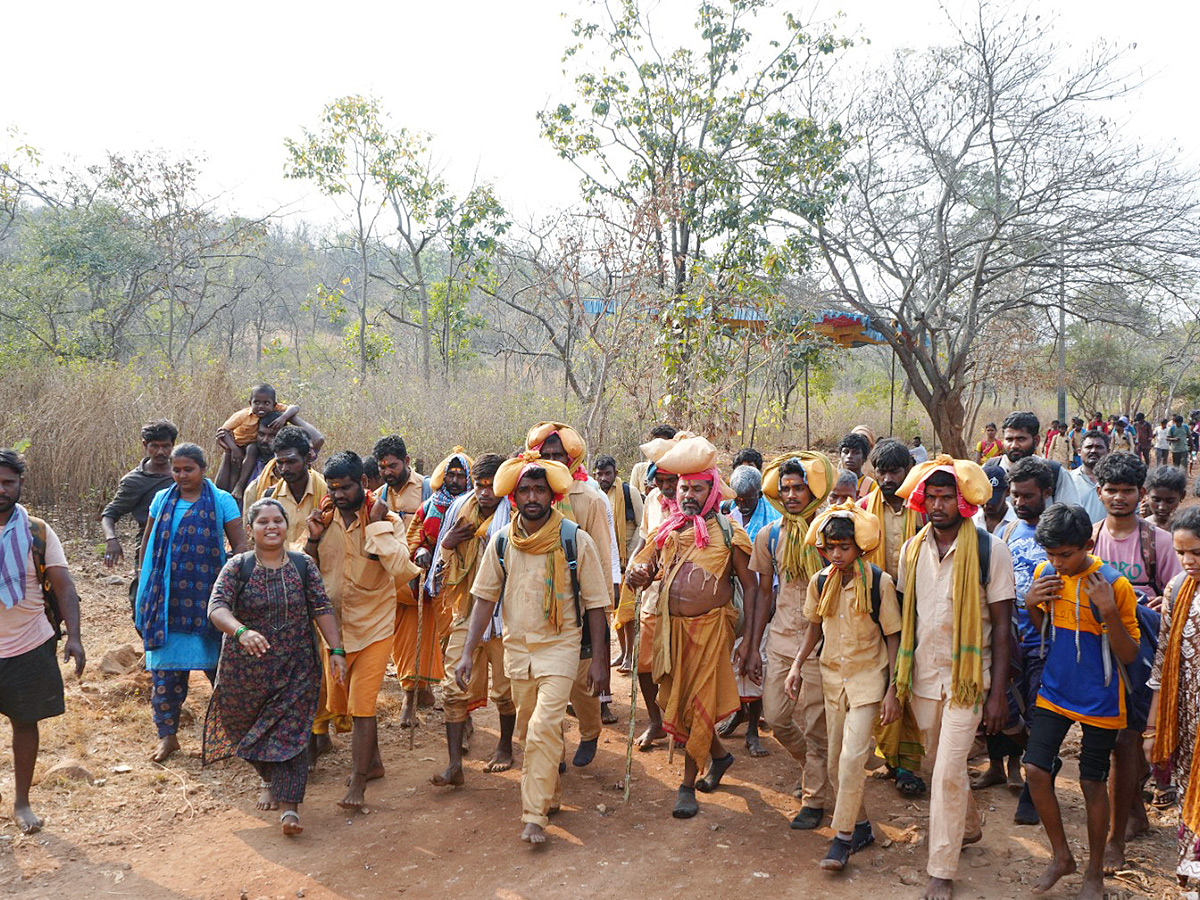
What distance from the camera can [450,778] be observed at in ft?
15.9

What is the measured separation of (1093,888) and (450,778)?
116 inches

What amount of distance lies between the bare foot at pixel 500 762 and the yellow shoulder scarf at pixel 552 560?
1167 mm

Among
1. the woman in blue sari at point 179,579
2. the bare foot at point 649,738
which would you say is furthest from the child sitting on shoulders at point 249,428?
the bare foot at point 649,738

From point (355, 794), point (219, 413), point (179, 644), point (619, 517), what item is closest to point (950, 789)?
point (355, 794)

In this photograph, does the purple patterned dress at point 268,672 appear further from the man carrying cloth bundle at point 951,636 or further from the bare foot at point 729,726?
the man carrying cloth bundle at point 951,636

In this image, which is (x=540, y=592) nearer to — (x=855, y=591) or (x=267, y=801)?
(x=855, y=591)

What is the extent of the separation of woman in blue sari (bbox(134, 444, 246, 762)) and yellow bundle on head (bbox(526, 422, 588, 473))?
1705 millimetres

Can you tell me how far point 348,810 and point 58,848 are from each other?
1.26 meters

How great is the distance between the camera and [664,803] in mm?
4703

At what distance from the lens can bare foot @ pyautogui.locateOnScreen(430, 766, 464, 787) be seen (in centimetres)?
486

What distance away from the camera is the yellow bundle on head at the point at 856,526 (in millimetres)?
3969

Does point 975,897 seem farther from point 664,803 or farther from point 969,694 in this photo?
point 664,803

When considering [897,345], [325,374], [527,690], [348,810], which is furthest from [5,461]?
[897,345]

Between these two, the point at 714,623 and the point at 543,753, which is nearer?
the point at 543,753
